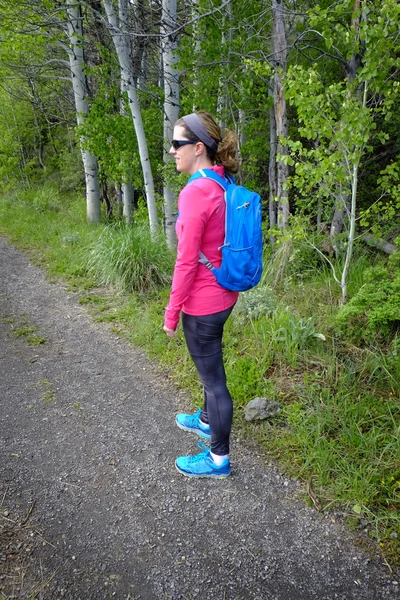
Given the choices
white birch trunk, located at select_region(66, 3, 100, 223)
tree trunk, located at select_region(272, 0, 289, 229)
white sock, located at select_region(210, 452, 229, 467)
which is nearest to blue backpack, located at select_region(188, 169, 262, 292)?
white sock, located at select_region(210, 452, 229, 467)

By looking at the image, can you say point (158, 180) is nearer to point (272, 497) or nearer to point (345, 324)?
point (345, 324)

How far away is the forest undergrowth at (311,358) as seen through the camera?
256cm

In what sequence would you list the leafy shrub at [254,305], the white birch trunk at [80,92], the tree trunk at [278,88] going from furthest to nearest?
the white birch trunk at [80,92], the tree trunk at [278,88], the leafy shrub at [254,305]

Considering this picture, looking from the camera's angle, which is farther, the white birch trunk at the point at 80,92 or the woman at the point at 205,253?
the white birch trunk at the point at 80,92

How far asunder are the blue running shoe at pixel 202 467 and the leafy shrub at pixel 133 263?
335 centimetres

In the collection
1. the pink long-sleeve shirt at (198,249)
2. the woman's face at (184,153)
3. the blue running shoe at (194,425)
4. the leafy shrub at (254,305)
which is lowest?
the blue running shoe at (194,425)

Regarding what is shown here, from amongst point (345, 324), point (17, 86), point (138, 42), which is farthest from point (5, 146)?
point (345, 324)

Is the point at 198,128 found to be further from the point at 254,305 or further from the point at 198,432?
the point at 254,305

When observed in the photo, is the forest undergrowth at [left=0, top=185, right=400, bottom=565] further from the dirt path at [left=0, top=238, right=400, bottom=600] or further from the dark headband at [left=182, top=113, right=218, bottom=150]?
the dark headband at [left=182, top=113, right=218, bottom=150]

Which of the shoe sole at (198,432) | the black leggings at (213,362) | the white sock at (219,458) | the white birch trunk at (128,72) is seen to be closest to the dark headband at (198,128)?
the black leggings at (213,362)

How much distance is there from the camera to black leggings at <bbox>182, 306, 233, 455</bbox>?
237 centimetres

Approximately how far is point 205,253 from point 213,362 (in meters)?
0.73

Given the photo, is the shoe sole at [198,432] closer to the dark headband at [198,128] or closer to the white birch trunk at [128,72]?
the dark headband at [198,128]

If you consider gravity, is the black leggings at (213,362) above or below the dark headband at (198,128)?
below
